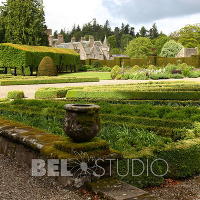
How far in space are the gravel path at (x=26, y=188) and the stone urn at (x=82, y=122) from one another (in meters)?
0.70

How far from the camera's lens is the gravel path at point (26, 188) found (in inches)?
155

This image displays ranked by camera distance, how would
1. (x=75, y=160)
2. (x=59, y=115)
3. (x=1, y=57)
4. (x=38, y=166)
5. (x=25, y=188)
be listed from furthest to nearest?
(x=1, y=57) → (x=59, y=115) → (x=38, y=166) → (x=25, y=188) → (x=75, y=160)

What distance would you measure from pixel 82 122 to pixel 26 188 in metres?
1.12

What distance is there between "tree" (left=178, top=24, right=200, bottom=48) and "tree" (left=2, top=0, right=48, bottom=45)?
40.5 metres

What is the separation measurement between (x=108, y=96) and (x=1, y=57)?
73.0 ft

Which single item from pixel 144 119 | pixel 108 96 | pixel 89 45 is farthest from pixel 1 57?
pixel 89 45

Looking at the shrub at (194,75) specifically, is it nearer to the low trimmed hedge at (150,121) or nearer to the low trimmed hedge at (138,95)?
the low trimmed hedge at (138,95)

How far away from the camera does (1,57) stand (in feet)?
108

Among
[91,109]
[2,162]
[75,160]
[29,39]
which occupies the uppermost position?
[29,39]

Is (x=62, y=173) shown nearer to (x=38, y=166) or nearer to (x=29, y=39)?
(x=38, y=166)

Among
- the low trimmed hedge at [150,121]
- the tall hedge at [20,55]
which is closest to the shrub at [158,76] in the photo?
the tall hedge at [20,55]

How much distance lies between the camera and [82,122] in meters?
4.12

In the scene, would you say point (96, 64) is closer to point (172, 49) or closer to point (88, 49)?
point (172, 49)

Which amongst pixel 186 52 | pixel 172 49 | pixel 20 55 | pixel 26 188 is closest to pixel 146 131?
pixel 26 188
